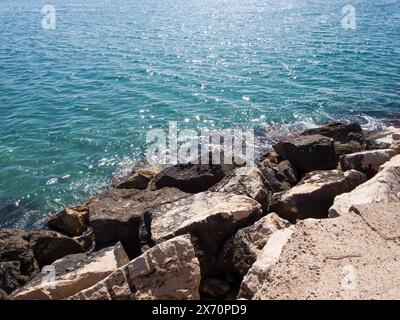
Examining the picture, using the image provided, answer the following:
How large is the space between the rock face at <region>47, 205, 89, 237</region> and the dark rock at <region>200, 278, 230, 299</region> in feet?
12.2

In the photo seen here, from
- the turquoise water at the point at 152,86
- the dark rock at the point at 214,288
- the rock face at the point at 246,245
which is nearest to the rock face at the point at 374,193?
the rock face at the point at 246,245

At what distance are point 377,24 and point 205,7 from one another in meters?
17.6

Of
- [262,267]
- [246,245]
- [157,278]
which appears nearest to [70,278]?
[157,278]

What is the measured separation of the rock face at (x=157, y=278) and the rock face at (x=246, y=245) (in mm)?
712

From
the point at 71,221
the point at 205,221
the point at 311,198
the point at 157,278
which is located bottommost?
the point at 71,221

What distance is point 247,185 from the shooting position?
22.9 ft

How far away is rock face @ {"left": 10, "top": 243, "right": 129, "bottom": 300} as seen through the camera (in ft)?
17.0

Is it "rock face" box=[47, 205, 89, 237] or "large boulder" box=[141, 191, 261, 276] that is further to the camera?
"rock face" box=[47, 205, 89, 237]

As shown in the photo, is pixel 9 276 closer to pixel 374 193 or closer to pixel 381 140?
pixel 374 193

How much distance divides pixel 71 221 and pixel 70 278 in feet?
11.2

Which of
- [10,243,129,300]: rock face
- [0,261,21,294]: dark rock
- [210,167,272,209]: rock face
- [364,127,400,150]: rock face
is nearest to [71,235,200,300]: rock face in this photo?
[10,243,129,300]: rock face

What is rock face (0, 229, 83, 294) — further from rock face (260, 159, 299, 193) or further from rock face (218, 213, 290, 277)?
rock face (260, 159, 299, 193)
